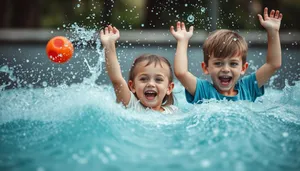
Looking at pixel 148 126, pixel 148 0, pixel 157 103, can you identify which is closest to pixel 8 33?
pixel 148 0

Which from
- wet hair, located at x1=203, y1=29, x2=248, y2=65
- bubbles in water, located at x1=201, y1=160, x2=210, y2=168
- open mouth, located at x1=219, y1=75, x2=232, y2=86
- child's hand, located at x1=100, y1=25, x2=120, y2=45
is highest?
child's hand, located at x1=100, y1=25, x2=120, y2=45

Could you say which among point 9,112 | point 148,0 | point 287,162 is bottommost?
point 287,162

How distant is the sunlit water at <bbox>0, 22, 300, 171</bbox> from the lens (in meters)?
2.08

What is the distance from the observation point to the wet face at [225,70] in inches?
130

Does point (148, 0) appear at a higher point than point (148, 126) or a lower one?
higher

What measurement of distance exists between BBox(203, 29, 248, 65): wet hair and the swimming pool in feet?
1.21

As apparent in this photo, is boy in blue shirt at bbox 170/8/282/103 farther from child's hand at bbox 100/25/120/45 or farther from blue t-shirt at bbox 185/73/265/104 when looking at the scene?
child's hand at bbox 100/25/120/45

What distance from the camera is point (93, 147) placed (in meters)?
2.20

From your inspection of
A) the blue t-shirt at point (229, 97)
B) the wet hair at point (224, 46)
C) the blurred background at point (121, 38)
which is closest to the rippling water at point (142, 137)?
the blue t-shirt at point (229, 97)

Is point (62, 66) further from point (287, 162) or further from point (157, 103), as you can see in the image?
point (287, 162)

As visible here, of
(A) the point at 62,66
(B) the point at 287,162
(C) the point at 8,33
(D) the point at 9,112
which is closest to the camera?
(B) the point at 287,162

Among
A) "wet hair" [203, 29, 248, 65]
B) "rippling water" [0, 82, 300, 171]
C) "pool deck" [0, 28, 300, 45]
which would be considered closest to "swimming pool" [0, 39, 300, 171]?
"rippling water" [0, 82, 300, 171]

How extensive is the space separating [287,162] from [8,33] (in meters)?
5.90

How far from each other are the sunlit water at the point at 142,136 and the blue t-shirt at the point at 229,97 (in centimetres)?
13
